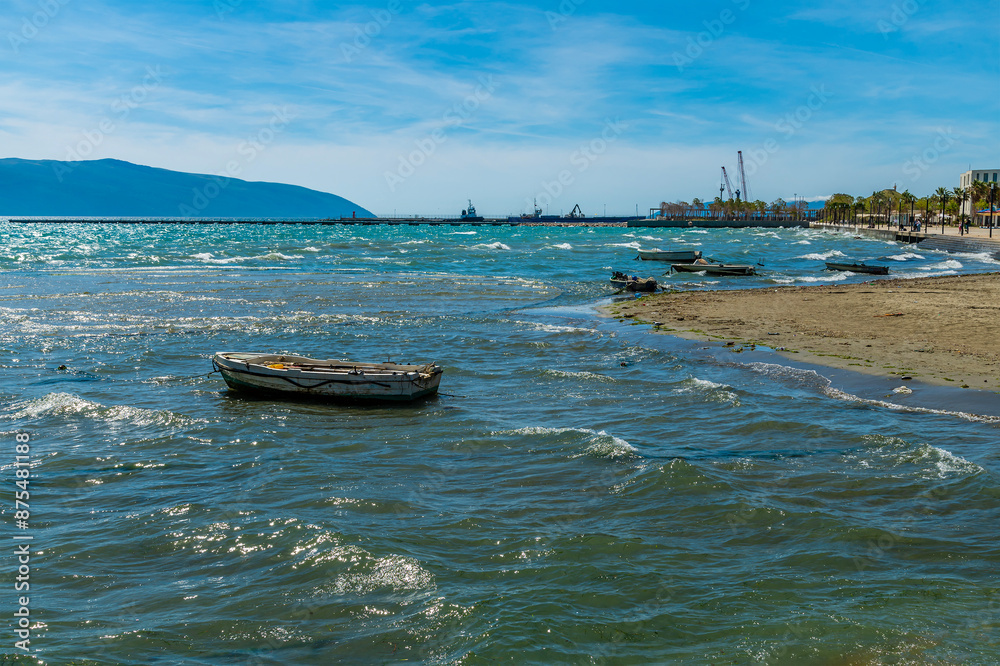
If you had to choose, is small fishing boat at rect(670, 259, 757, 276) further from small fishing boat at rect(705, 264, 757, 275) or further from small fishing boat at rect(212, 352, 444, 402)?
small fishing boat at rect(212, 352, 444, 402)

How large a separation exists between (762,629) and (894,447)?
7.41 meters

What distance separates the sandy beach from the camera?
21.2 metres

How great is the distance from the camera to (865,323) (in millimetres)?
28969

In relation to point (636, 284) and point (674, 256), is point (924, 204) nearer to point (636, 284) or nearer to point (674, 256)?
point (674, 256)

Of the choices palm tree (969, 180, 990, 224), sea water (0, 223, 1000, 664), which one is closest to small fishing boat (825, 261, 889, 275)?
sea water (0, 223, 1000, 664)

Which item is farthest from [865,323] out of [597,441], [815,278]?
[815,278]

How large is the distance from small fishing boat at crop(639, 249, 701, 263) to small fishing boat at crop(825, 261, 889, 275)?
Answer: 10903 millimetres

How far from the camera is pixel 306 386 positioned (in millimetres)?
19188

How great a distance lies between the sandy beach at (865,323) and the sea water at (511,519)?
9.13 feet

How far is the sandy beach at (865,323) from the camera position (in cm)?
2123

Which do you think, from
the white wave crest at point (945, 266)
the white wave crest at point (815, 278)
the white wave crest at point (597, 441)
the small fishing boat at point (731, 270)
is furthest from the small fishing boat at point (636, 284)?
the white wave crest at point (597, 441)

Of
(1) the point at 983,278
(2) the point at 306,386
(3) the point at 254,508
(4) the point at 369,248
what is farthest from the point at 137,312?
(4) the point at 369,248

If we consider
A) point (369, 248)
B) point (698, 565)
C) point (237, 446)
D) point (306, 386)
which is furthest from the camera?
point (369, 248)

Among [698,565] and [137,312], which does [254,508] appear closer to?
[698,565]
